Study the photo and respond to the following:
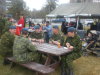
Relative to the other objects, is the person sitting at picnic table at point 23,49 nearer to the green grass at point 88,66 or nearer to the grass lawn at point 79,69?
the grass lawn at point 79,69

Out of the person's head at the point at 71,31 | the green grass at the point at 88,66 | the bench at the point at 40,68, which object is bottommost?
the green grass at the point at 88,66

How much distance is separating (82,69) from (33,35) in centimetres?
256

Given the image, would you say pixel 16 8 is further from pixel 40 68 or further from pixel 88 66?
pixel 40 68

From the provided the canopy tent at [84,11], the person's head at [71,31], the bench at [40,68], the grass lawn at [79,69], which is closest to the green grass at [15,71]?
the grass lawn at [79,69]

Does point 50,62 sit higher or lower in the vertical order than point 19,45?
lower

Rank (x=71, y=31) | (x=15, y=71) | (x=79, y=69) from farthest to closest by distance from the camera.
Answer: (x=79, y=69) → (x=15, y=71) → (x=71, y=31)

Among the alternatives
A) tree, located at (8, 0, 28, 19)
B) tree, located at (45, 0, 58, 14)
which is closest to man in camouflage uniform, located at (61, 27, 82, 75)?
tree, located at (8, 0, 28, 19)

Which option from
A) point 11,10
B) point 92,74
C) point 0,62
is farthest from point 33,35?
point 11,10

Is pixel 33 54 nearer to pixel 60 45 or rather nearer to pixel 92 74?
pixel 60 45

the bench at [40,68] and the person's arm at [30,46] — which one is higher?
the person's arm at [30,46]

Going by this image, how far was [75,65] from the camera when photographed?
643 cm

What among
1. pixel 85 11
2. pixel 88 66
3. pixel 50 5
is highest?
pixel 50 5

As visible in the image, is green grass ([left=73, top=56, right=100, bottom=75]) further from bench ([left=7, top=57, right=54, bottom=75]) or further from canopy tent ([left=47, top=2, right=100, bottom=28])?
canopy tent ([left=47, top=2, right=100, bottom=28])

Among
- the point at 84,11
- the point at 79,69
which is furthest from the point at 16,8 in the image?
the point at 79,69
